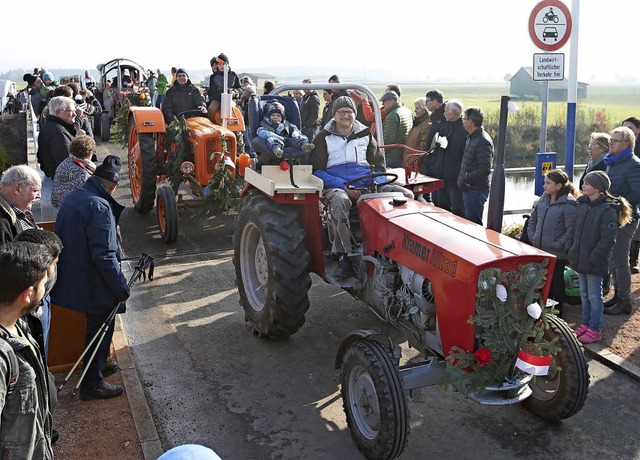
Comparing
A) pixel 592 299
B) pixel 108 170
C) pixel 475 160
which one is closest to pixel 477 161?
pixel 475 160

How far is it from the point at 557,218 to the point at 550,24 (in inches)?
101

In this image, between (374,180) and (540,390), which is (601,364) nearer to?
(540,390)

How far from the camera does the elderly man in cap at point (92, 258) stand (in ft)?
14.4

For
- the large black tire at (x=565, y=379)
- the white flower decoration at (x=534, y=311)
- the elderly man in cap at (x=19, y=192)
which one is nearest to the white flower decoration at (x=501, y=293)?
the white flower decoration at (x=534, y=311)

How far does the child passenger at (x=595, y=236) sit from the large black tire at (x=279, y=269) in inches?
87.1

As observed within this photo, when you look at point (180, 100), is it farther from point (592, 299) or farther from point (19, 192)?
point (592, 299)

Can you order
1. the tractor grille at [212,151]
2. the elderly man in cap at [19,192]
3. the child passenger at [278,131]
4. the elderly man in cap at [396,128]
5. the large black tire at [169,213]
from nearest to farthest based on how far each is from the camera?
the elderly man in cap at [19,192] → the child passenger at [278,131] → the large black tire at [169,213] → the tractor grille at [212,151] → the elderly man in cap at [396,128]

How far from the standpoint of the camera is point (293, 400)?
479 cm

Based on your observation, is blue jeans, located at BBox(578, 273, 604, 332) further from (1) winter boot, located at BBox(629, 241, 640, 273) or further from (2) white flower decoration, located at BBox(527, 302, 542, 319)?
(2) white flower decoration, located at BBox(527, 302, 542, 319)

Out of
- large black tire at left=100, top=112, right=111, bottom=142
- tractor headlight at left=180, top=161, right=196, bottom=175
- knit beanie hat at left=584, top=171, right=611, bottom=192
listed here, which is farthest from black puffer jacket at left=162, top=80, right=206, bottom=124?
large black tire at left=100, top=112, right=111, bottom=142

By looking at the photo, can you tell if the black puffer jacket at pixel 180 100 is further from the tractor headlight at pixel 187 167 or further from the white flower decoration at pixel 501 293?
the white flower decoration at pixel 501 293

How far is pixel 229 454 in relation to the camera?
415 cm

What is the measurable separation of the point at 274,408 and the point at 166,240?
4161 millimetres

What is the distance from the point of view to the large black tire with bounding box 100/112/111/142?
57.7 ft
